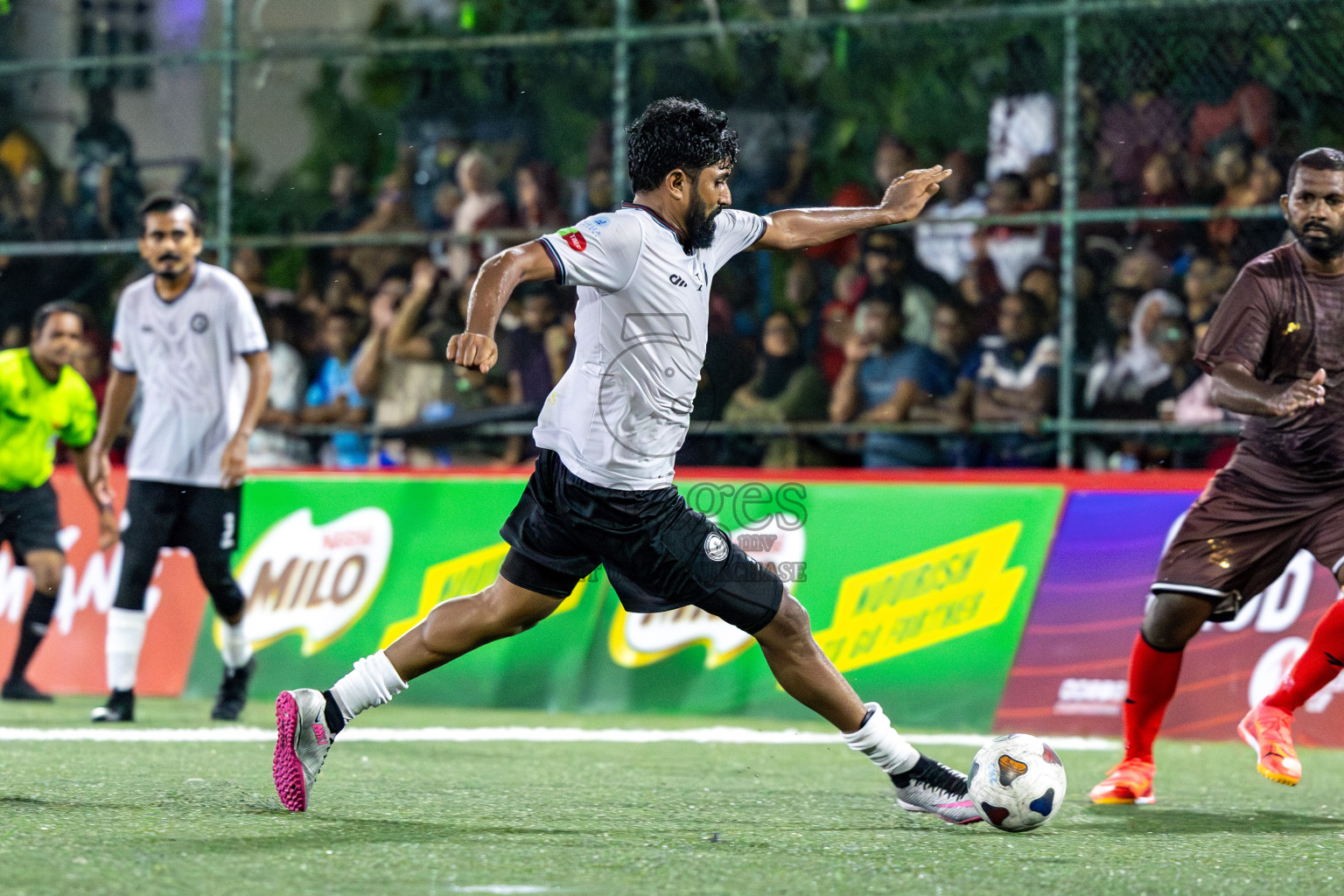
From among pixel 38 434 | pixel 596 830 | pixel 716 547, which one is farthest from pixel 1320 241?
pixel 38 434

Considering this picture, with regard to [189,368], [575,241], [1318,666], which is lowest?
[1318,666]

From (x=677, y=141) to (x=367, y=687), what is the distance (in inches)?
69.2

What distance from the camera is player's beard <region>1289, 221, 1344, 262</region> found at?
5.70 m

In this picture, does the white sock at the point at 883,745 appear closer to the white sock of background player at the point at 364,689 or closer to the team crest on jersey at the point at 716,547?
the team crest on jersey at the point at 716,547

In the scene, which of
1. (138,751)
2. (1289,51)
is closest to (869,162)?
(1289,51)

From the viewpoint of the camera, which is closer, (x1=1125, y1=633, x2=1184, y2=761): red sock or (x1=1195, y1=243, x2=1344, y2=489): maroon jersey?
(x1=1195, y1=243, x2=1344, y2=489): maroon jersey

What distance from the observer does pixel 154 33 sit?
12.1 metres

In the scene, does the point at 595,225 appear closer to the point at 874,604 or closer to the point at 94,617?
the point at 874,604

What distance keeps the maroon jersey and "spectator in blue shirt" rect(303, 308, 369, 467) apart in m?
6.23

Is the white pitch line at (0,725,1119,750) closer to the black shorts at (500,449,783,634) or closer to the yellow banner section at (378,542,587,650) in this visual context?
the yellow banner section at (378,542,587,650)

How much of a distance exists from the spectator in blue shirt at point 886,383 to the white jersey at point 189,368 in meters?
3.39

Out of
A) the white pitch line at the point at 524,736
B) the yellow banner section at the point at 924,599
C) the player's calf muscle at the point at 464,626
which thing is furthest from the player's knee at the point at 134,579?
the player's calf muscle at the point at 464,626

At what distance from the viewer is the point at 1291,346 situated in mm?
5824

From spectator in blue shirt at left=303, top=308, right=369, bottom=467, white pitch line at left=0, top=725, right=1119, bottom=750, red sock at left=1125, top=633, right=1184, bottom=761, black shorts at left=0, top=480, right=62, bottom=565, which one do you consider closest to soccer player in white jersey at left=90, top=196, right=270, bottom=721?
white pitch line at left=0, top=725, right=1119, bottom=750
